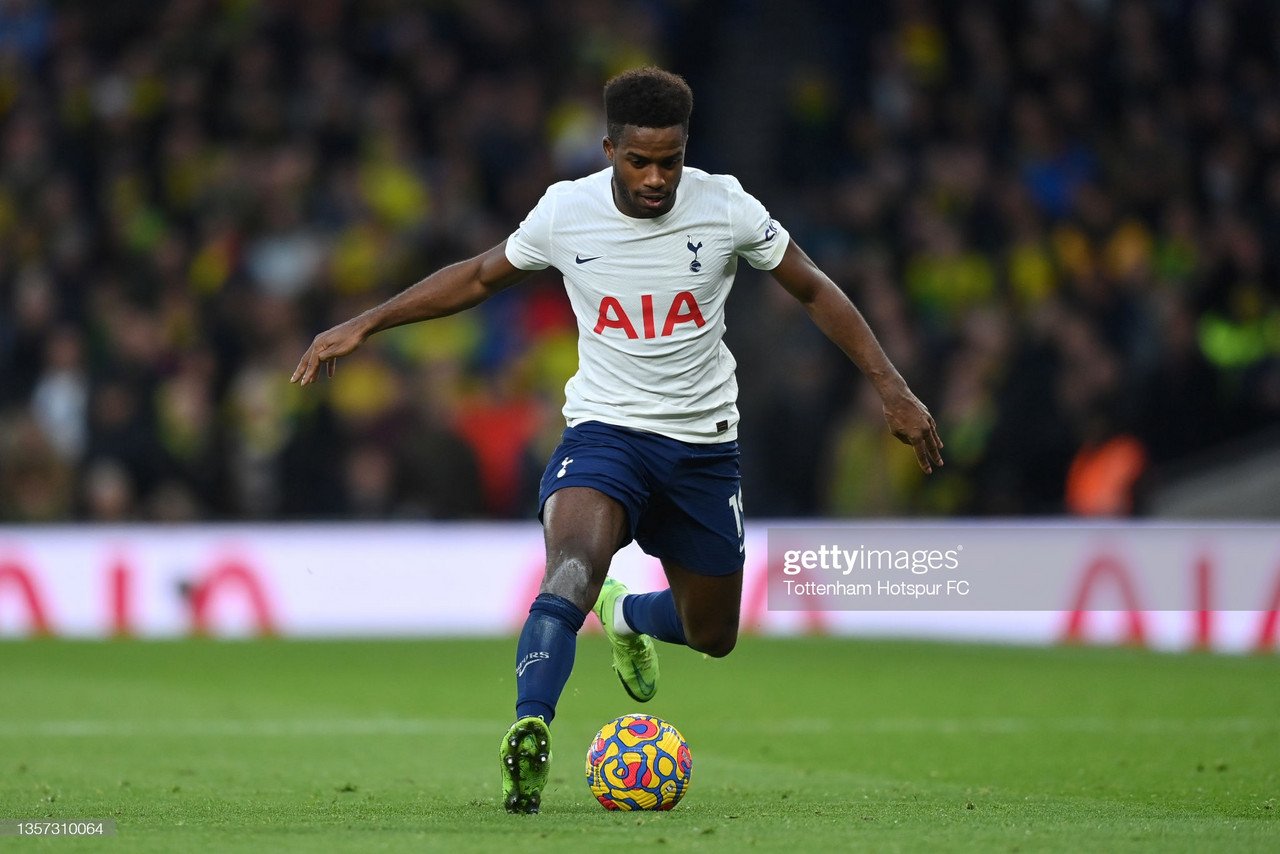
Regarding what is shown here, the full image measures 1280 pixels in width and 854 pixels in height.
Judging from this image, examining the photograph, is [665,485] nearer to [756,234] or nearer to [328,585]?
[756,234]

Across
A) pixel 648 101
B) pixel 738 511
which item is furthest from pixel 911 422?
pixel 648 101

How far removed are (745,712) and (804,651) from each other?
11.8ft

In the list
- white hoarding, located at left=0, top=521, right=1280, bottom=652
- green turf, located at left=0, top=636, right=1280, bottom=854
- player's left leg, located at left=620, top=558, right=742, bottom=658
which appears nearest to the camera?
green turf, located at left=0, top=636, right=1280, bottom=854

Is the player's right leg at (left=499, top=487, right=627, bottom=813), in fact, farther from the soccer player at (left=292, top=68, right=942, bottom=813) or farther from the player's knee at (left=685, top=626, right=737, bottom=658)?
the player's knee at (left=685, top=626, right=737, bottom=658)

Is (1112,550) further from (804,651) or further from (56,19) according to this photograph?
(56,19)

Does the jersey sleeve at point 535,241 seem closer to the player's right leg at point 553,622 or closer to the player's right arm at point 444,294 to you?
the player's right arm at point 444,294

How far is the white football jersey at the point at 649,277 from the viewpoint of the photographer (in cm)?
652

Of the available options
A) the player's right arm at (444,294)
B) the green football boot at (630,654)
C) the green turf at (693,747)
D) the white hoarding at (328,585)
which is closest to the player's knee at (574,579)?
the green turf at (693,747)

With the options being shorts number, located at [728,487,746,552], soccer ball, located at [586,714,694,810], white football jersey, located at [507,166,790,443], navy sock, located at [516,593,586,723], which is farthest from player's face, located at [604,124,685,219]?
soccer ball, located at [586,714,694,810]

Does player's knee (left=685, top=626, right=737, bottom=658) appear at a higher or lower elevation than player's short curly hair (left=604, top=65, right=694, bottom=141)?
lower

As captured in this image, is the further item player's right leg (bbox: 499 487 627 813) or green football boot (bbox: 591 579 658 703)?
green football boot (bbox: 591 579 658 703)

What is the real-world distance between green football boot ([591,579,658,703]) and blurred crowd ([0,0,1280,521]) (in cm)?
772

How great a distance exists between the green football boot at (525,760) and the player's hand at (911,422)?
1.50 metres

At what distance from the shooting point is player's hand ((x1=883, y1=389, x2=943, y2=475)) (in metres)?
6.50
